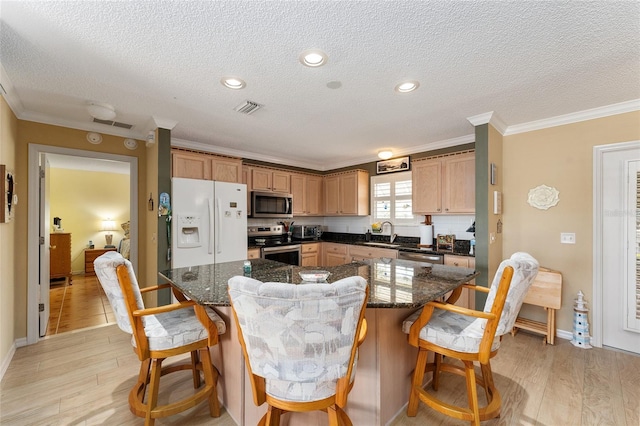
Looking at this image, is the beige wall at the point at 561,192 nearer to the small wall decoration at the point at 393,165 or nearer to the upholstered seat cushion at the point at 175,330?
the small wall decoration at the point at 393,165

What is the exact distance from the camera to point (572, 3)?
1436 millimetres

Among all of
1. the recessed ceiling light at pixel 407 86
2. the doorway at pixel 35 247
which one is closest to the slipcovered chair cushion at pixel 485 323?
the recessed ceiling light at pixel 407 86

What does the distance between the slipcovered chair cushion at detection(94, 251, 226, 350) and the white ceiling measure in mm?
1372

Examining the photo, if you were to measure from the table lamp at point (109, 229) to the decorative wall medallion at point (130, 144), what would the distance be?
4.32m

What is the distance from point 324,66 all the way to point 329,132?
5.26ft

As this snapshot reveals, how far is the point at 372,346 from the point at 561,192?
2.99 metres

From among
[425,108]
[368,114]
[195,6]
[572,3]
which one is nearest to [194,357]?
[195,6]

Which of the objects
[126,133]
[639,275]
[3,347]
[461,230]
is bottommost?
[3,347]

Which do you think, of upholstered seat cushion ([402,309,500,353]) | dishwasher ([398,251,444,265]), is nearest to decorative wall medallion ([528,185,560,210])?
dishwasher ([398,251,444,265])

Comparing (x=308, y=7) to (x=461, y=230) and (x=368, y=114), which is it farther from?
(x=461, y=230)

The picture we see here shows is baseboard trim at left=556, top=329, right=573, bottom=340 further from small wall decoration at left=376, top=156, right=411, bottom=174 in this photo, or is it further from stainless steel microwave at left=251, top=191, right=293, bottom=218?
stainless steel microwave at left=251, top=191, right=293, bottom=218

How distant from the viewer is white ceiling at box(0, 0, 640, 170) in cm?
149

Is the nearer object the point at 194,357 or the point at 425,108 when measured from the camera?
the point at 194,357

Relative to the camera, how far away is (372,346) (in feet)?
5.38
